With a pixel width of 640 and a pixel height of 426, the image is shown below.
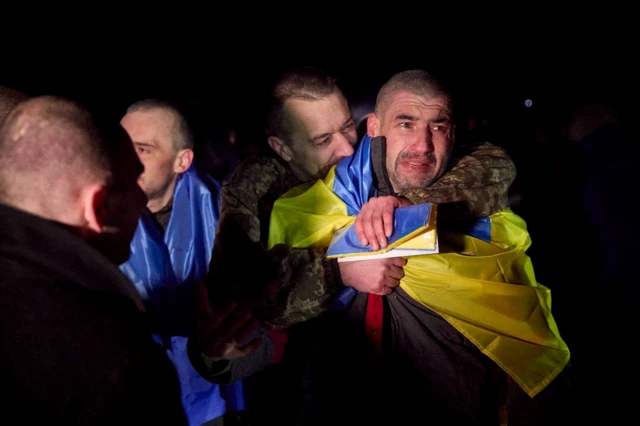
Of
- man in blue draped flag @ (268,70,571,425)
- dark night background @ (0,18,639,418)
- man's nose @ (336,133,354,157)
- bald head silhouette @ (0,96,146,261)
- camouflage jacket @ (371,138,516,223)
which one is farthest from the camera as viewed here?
dark night background @ (0,18,639,418)

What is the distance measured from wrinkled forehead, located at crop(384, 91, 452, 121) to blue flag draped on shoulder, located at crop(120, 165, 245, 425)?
1.16m

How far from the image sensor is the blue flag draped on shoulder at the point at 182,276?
203cm

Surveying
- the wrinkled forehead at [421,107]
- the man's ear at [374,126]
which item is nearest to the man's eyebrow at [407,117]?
the wrinkled forehead at [421,107]

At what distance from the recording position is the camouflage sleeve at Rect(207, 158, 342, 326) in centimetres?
147

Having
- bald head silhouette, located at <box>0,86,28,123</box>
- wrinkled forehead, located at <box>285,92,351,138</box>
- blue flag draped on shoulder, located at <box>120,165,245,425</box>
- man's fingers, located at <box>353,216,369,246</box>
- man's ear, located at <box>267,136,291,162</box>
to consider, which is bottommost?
blue flag draped on shoulder, located at <box>120,165,245,425</box>

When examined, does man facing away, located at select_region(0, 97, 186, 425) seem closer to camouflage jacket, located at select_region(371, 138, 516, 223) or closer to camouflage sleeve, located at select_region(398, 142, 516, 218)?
camouflage jacket, located at select_region(371, 138, 516, 223)

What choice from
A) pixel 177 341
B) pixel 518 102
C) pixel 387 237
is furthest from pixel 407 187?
pixel 518 102

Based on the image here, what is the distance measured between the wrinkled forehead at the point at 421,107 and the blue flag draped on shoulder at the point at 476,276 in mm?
279

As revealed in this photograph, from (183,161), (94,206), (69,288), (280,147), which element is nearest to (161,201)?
(183,161)

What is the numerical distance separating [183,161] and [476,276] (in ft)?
5.95

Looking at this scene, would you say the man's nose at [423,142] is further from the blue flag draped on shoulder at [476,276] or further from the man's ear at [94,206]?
the man's ear at [94,206]

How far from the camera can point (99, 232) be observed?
1035mm

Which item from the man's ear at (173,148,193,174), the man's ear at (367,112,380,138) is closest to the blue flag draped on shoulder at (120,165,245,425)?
the man's ear at (173,148,193,174)

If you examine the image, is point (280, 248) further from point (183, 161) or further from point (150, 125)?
point (150, 125)
